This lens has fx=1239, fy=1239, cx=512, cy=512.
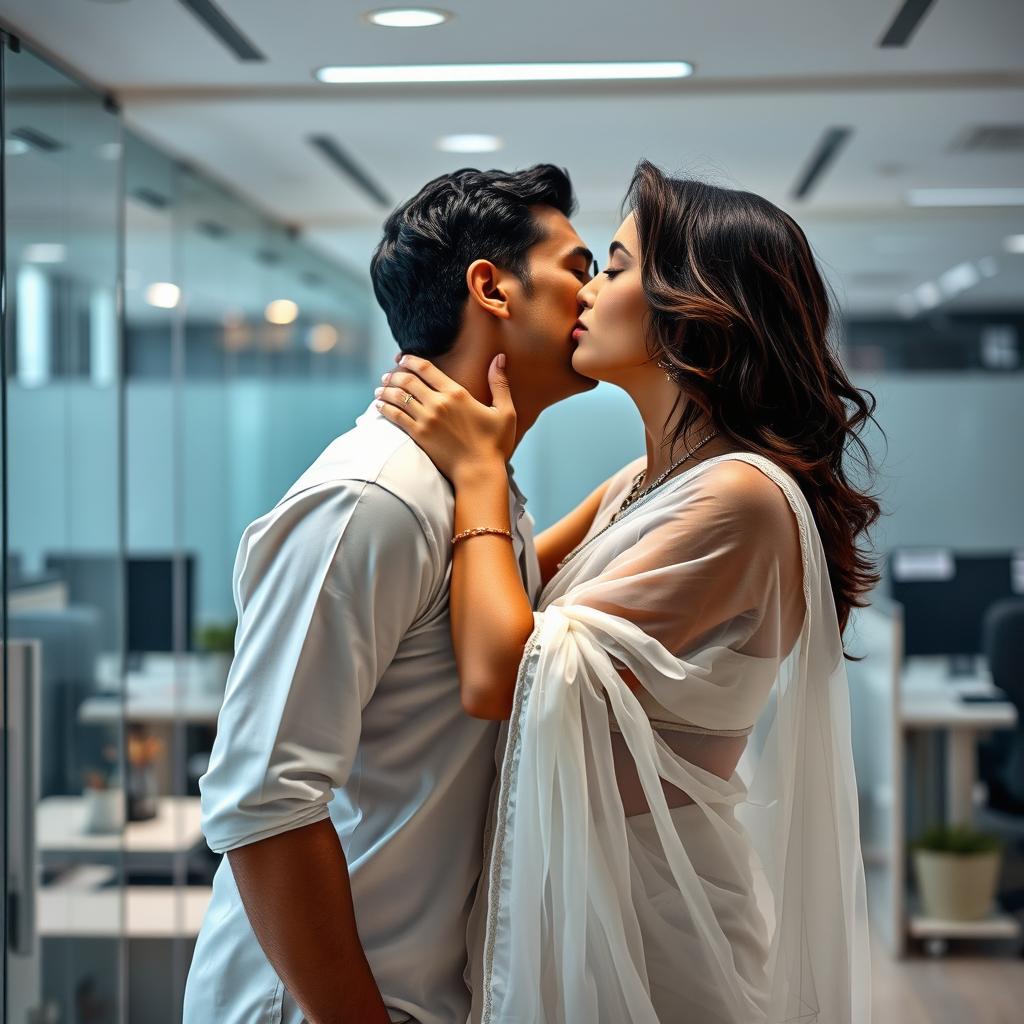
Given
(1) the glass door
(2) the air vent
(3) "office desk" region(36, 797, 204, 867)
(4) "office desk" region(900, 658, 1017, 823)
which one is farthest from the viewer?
(4) "office desk" region(900, 658, 1017, 823)

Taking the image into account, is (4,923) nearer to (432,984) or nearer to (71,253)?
(432,984)

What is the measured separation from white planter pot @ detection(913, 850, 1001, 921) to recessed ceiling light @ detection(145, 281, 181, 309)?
3015mm

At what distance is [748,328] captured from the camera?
1.48 m

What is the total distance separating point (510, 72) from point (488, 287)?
4.20 feet

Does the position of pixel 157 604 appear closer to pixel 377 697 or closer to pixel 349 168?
pixel 349 168

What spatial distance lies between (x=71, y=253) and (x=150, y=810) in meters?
1.77

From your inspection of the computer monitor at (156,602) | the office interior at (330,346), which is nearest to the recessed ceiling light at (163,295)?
the office interior at (330,346)

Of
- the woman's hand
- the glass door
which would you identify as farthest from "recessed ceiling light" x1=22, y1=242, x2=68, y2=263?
the woman's hand

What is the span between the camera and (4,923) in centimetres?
220

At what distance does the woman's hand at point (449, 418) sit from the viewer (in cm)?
146

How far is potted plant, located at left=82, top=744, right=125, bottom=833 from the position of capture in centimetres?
262

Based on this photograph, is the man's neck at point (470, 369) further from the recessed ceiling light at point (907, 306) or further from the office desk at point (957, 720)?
the recessed ceiling light at point (907, 306)

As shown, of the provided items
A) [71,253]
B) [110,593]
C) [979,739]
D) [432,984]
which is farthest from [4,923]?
[979,739]

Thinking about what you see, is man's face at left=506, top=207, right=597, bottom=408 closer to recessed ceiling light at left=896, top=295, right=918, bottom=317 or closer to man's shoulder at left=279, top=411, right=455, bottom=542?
man's shoulder at left=279, top=411, right=455, bottom=542
